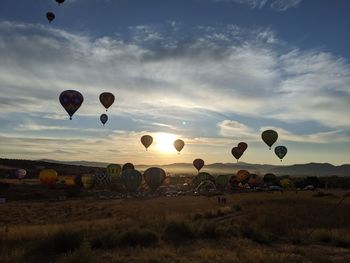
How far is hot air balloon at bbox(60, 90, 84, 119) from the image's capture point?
48281mm

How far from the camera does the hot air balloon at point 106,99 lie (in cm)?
5403

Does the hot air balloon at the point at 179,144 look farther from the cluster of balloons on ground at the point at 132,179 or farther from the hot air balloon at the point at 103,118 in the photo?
the hot air balloon at the point at 103,118

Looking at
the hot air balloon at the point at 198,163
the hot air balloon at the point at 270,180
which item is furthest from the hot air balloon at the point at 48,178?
the hot air balloon at the point at 270,180

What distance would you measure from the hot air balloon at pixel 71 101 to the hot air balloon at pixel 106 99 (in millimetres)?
5110

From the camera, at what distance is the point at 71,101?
48.5 m

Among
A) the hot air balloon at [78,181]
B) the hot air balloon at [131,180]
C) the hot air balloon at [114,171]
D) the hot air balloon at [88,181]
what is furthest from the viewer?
the hot air balloon at [114,171]

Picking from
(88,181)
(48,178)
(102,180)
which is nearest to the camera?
(48,178)

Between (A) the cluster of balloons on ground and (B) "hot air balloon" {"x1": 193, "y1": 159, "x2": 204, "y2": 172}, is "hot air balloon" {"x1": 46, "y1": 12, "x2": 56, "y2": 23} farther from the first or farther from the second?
(B) "hot air balloon" {"x1": 193, "y1": 159, "x2": 204, "y2": 172}

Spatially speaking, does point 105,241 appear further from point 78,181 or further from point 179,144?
point 179,144

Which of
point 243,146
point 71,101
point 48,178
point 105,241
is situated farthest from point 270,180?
point 105,241

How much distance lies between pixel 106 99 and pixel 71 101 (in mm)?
6535

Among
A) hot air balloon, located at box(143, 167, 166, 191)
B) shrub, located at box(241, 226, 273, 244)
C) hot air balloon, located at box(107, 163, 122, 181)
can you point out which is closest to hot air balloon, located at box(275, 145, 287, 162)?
hot air balloon, located at box(143, 167, 166, 191)

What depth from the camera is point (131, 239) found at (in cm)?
1877

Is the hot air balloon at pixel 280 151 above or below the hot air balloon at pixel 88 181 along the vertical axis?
above
